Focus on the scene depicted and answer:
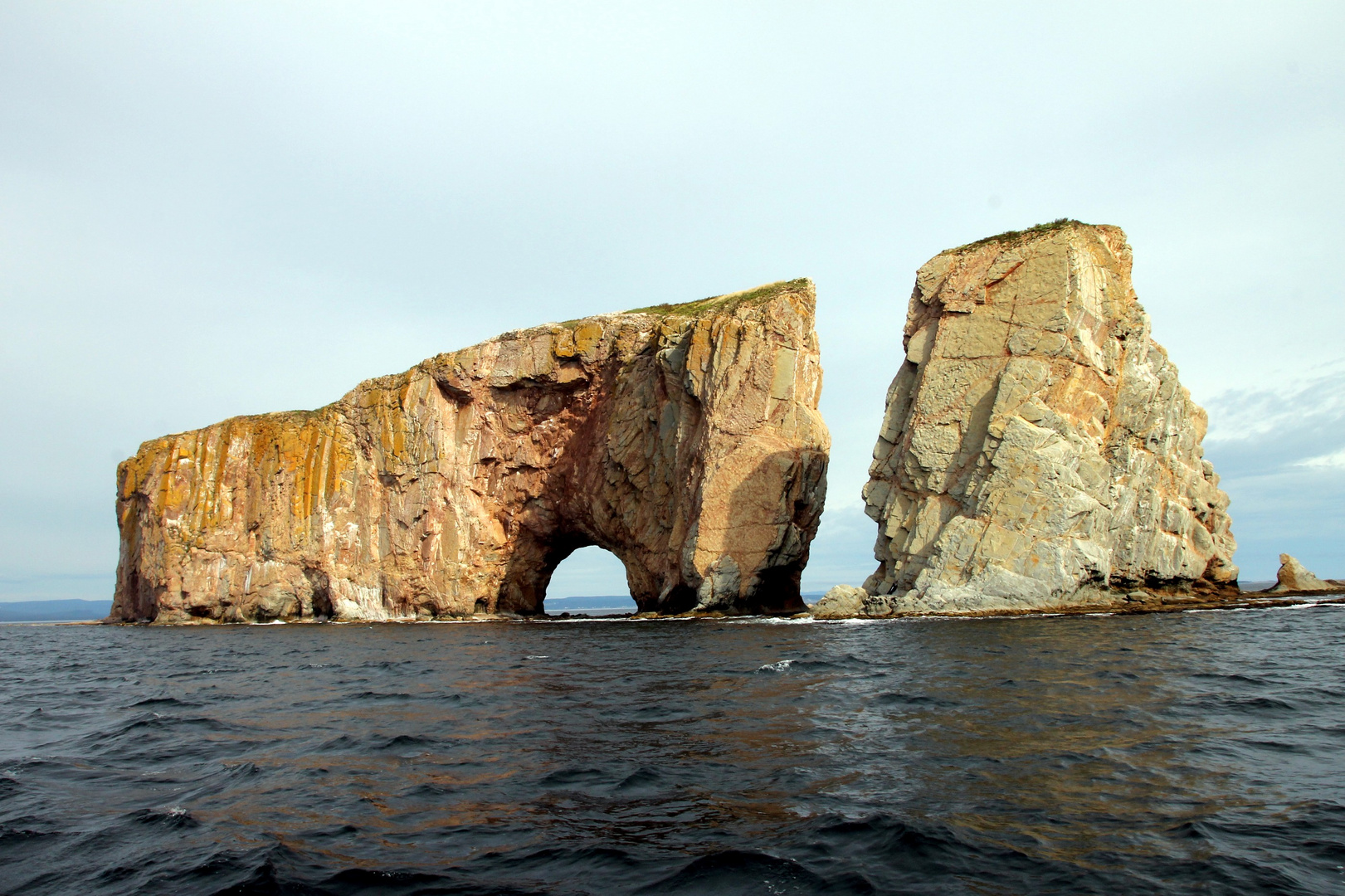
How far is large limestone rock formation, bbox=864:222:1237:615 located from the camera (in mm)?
33094

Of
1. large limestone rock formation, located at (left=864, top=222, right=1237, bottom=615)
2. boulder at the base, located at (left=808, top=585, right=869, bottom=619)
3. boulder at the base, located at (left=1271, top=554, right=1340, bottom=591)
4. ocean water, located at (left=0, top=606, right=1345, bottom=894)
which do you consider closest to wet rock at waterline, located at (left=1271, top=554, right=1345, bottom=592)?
boulder at the base, located at (left=1271, top=554, right=1340, bottom=591)

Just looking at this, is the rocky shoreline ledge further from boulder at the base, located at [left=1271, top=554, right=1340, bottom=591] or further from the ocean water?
the ocean water

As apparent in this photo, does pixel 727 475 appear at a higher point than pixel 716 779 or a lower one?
higher

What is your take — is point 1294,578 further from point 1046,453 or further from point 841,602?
point 841,602

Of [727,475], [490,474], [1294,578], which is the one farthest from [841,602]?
[490,474]

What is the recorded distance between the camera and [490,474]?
54.7 m

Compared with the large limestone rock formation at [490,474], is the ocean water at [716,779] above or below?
below

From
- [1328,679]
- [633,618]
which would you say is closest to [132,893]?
[1328,679]

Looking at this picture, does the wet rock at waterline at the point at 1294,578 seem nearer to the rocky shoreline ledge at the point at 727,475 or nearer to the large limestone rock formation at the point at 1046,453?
the rocky shoreline ledge at the point at 727,475

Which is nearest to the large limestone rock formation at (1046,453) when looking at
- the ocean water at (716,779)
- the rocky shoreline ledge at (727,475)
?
the rocky shoreline ledge at (727,475)

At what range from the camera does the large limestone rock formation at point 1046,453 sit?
3309cm

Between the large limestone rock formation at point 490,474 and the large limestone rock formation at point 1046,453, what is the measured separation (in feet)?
29.5

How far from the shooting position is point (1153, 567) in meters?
34.0

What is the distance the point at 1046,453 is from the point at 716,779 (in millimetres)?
28896
